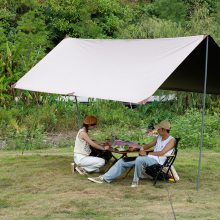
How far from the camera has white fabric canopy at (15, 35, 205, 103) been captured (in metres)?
8.25

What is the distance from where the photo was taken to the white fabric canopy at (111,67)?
8.25m

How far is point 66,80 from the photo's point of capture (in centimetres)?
953

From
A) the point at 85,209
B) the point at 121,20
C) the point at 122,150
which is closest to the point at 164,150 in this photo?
the point at 122,150

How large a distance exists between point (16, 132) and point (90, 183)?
6.13 meters

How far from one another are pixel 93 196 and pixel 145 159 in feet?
3.33

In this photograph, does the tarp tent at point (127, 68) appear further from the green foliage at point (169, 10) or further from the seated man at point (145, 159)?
the green foliage at point (169, 10)

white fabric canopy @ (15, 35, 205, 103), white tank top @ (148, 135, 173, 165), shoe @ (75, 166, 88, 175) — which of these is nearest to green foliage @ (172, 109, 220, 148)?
white fabric canopy @ (15, 35, 205, 103)

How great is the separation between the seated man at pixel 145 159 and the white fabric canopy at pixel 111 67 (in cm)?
88

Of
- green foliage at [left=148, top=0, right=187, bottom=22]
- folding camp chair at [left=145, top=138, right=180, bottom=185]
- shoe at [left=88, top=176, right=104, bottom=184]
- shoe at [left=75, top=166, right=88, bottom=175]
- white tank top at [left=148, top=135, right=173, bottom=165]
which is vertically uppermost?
green foliage at [left=148, top=0, right=187, bottom=22]

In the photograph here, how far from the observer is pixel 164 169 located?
897 centimetres

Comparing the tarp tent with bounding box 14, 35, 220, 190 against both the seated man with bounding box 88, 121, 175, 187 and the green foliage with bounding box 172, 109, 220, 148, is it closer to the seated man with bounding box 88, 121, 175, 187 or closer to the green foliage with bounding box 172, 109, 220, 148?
the seated man with bounding box 88, 121, 175, 187

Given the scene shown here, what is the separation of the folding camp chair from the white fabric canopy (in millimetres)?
1176

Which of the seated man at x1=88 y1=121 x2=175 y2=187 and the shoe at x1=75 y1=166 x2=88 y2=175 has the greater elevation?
the seated man at x1=88 y1=121 x2=175 y2=187

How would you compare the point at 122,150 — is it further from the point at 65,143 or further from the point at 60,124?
the point at 60,124
